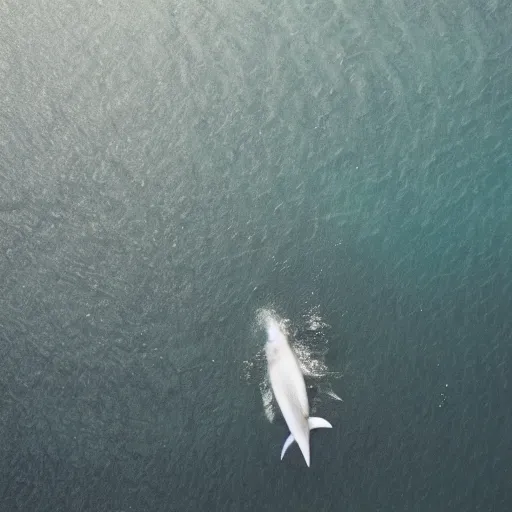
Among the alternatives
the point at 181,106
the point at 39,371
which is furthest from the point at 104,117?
the point at 39,371

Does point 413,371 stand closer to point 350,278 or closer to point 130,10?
point 350,278

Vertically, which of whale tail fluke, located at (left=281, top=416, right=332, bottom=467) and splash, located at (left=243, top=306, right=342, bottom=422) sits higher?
splash, located at (left=243, top=306, right=342, bottom=422)

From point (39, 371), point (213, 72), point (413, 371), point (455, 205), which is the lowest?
point (39, 371)

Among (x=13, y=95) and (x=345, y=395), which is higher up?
(x=13, y=95)

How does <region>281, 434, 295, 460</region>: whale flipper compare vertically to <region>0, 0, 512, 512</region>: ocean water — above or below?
below

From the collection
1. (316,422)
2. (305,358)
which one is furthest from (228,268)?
(316,422)

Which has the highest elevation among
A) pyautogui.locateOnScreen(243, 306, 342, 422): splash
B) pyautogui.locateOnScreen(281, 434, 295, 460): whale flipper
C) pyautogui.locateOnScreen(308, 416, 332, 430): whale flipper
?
pyautogui.locateOnScreen(243, 306, 342, 422): splash
